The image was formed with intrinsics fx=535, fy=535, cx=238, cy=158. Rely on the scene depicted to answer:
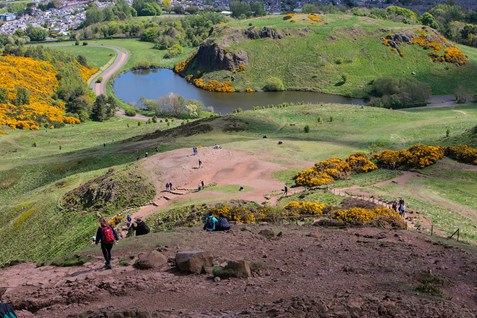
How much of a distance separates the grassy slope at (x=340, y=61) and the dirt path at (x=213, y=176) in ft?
247

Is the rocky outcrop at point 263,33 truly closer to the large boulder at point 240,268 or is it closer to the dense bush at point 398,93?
the dense bush at point 398,93

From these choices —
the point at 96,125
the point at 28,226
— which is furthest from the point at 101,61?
the point at 28,226

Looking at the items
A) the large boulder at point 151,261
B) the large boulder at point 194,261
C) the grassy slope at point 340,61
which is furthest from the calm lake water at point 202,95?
the large boulder at point 194,261

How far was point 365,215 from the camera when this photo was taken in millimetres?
28047

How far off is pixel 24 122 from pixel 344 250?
7709 centimetres

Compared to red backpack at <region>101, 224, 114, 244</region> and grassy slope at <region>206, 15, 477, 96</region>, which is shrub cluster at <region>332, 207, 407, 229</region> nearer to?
red backpack at <region>101, 224, 114, 244</region>

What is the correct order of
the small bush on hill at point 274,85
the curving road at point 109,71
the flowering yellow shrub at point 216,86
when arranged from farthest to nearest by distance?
1. the curving road at point 109,71
2. the flowering yellow shrub at point 216,86
3. the small bush on hill at point 274,85

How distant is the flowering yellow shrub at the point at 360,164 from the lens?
1670 inches

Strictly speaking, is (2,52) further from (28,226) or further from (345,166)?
(345,166)

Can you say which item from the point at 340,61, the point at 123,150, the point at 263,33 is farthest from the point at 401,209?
the point at 263,33

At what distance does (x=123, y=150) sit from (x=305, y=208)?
109ft

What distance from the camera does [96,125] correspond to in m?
92.9

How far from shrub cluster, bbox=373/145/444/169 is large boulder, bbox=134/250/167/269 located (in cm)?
2716

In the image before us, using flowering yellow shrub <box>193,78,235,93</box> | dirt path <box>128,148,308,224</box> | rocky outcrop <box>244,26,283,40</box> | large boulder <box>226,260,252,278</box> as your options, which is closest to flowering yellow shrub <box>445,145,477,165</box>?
dirt path <box>128,148,308,224</box>
